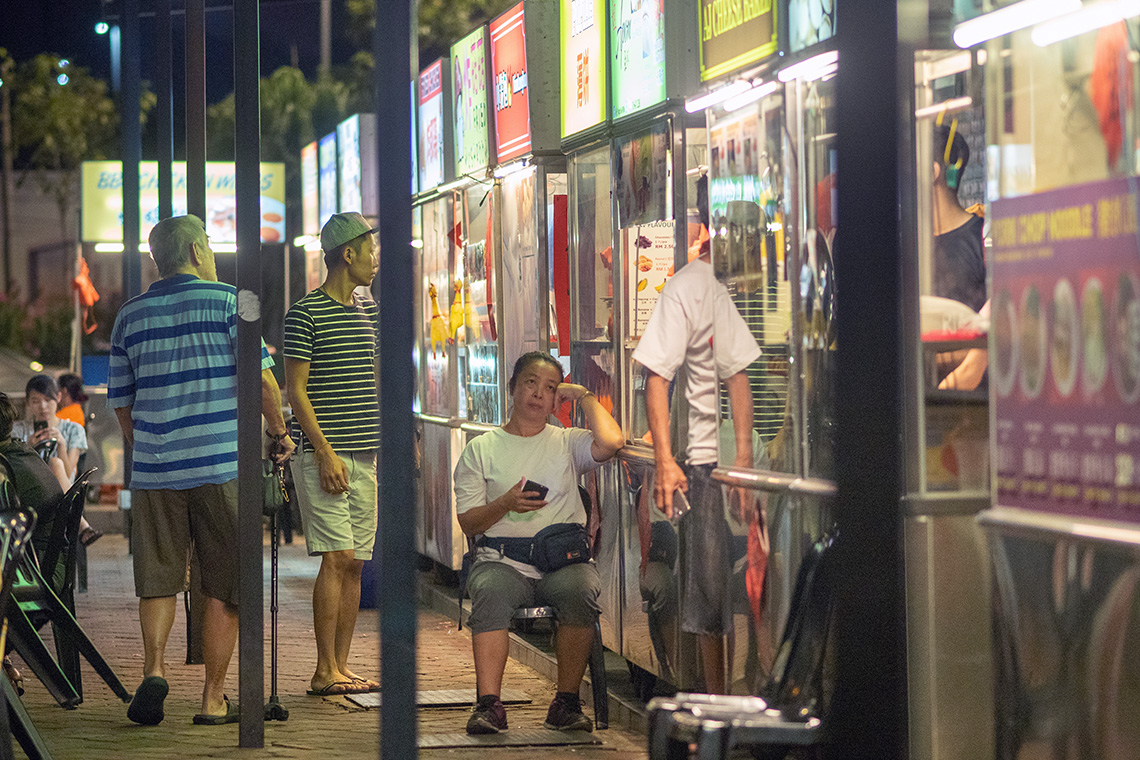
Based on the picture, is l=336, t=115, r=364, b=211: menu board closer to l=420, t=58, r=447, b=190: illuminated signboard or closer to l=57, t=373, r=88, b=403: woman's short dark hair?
l=57, t=373, r=88, b=403: woman's short dark hair

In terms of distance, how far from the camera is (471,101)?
33.8 ft

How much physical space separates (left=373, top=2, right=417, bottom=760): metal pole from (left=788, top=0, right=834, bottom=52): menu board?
1611 millimetres

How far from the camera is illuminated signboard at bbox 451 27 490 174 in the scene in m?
9.97

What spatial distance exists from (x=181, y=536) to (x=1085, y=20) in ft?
14.9

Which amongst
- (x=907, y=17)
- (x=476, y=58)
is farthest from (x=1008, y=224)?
(x=476, y=58)

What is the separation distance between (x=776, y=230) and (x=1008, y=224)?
1579 millimetres

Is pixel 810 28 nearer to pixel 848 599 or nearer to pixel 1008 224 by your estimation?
pixel 1008 224

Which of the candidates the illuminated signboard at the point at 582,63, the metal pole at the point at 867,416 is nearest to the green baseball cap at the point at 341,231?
the illuminated signboard at the point at 582,63

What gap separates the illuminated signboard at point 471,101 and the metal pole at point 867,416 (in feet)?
19.1

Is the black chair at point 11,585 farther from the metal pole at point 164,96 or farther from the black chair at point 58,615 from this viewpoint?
the metal pole at point 164,96

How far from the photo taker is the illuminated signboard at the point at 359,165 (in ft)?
51.5

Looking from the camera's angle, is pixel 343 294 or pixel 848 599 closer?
pixel 848 599

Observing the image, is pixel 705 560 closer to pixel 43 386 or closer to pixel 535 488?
pixel 535 488

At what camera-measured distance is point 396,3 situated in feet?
14.3
